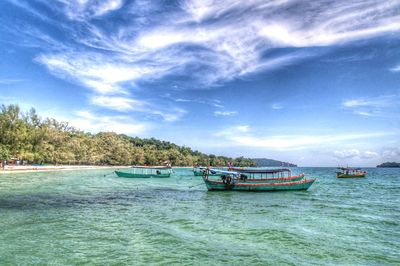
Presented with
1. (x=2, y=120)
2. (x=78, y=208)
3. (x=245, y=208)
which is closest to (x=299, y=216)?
(x=245, y=208)

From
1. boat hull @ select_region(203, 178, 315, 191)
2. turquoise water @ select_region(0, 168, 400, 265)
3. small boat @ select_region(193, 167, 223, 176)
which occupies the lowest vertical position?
turquoise water @ select_region(0, 168, 400, 265)

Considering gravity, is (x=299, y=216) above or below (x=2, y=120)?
below

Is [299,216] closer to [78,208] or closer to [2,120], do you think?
[78,208]

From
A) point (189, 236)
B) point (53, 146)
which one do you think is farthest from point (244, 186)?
point (53, 146)

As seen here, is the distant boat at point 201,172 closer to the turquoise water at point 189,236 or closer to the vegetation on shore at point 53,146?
the turquoise water at point 189,236

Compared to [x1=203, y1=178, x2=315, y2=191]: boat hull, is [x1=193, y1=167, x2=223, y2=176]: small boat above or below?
above

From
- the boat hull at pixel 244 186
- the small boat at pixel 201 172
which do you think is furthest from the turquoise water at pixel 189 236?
the small boat at pixel 201 172

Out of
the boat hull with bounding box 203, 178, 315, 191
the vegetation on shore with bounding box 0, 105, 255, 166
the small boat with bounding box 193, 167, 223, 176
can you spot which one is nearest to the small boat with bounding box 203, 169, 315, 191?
the boat hull with bounding box 203, 178, 315, 191

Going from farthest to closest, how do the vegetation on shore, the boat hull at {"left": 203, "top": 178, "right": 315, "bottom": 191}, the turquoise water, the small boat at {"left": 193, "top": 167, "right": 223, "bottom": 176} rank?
1. the vegetation on shore
2. the small boat at {"left": 193, "top": 167, "right": 223, "bottom": 176}
3. the boat hull at {"left": 203, "top": 178, "right": 315, "bottom": 191}
4. the turquoise water

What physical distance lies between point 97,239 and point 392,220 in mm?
18559

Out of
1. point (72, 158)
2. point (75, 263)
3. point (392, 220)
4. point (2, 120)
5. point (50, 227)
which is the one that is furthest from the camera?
point (72, 158)

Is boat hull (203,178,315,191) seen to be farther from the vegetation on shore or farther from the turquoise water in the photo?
the vegetation on shore

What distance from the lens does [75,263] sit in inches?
418

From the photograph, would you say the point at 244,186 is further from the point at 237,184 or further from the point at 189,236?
the point at 189,236
